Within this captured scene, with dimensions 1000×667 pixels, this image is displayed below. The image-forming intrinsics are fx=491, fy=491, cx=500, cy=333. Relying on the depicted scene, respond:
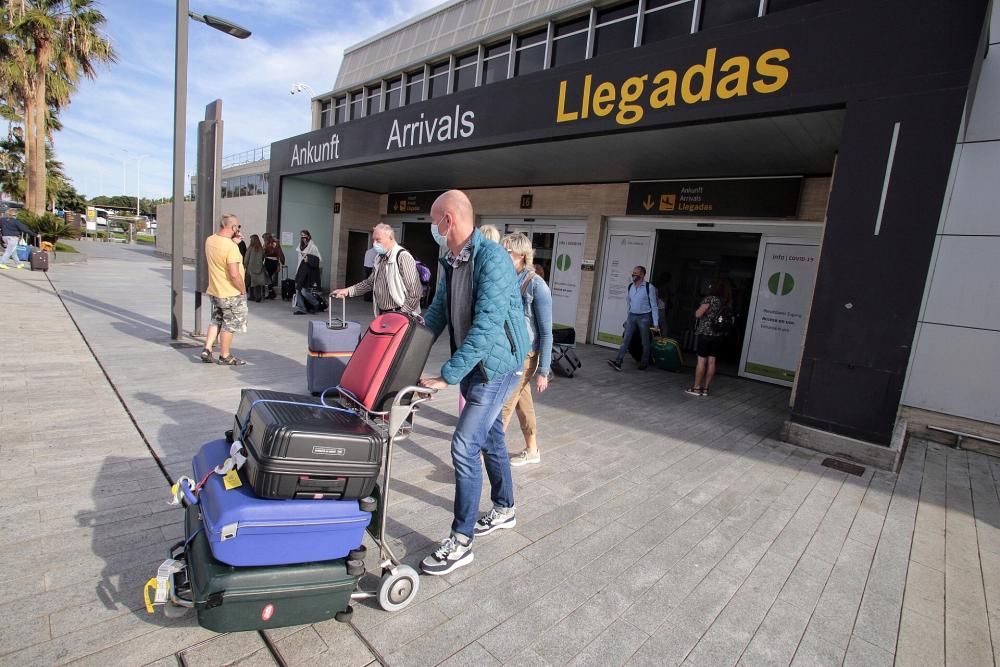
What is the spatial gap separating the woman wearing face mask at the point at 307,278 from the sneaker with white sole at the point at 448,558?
9.77m

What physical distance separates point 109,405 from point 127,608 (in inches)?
118

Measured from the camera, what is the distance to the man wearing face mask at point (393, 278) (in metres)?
4.61

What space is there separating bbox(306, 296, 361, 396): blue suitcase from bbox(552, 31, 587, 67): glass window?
24.8 ft

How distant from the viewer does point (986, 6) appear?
146 inches

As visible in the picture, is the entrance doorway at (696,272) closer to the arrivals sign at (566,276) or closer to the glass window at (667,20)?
the arrivals sign at (566,276)

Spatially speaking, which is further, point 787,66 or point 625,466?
point 787,66

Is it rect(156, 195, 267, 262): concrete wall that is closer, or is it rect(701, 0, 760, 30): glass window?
rect(701, 0, 760, 30): glass window

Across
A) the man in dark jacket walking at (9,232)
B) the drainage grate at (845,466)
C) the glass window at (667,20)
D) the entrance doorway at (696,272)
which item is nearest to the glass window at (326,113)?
the man in dark jacket walking at (9,232)

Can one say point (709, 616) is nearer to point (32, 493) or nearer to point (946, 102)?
point (32, 493)

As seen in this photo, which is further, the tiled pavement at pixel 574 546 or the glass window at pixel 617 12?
the glass window at pixel 617 12

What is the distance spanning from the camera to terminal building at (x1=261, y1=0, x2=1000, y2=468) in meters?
4.28

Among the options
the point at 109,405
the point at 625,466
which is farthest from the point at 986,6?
the point at 109,405

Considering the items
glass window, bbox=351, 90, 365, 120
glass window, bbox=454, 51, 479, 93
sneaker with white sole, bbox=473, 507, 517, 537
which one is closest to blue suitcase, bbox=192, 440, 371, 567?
sneaker with white sole, bbox=473, 507, 517, 537

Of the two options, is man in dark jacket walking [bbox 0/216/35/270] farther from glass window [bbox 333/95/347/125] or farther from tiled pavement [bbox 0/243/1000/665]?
tiled pavement [bbox 0/243/1000/665]
